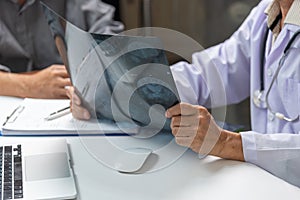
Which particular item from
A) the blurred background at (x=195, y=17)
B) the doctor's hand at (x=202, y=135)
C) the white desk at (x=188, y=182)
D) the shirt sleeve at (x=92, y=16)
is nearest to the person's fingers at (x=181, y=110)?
the doctor's hand at (x=202, y=135)

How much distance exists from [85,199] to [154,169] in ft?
0.57

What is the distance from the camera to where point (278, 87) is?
1.26m

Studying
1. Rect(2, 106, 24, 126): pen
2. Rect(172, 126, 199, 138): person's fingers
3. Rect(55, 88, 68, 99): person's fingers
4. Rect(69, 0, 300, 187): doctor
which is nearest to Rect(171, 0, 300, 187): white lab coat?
Rect(69, 0, 300, 187): doctor

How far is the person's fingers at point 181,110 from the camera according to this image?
1.01 metres

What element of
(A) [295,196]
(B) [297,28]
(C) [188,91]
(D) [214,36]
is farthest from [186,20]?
(A) [295,196]

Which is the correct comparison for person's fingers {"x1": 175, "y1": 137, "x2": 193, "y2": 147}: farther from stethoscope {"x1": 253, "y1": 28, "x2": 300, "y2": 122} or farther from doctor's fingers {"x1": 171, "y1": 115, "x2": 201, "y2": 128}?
stethoscope {"x1": 253, "y1": 28, "x2": 300, "y2": 122}

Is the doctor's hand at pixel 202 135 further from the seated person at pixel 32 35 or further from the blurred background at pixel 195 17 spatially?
the blurred background at pixel 195 17

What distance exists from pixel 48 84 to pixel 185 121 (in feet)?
1.97

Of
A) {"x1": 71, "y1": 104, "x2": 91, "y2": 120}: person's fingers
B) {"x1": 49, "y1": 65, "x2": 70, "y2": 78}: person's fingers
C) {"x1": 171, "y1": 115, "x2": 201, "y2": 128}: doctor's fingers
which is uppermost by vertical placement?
{"x1": 171, "y1": 115, "x2": 201, "y2": 128}: doctor's fingers

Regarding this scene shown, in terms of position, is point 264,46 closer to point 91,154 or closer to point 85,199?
point 91,154

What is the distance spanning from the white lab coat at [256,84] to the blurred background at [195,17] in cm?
114

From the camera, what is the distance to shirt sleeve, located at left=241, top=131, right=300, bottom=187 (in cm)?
107

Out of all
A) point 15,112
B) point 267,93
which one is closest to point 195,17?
point 267,93

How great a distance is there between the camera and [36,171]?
1.03 metres
